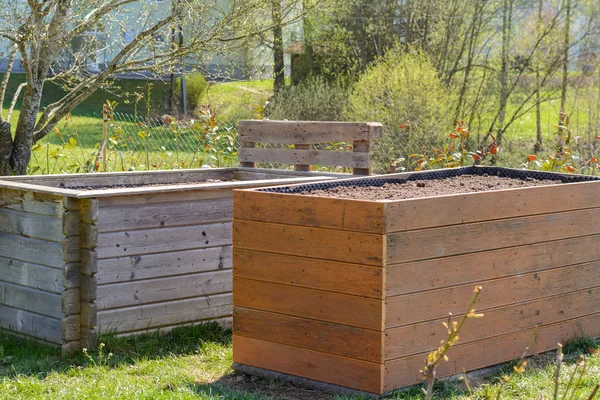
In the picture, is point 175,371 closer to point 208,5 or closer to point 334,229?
point 334,229

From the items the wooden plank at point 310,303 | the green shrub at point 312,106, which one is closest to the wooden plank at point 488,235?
the wooden plank at point 310,303

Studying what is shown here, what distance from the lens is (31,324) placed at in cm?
472

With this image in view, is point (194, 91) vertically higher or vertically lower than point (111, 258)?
higher

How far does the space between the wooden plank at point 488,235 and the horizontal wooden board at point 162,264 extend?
5.45 ft

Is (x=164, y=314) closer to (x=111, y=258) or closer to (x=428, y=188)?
(x=111, y=258)

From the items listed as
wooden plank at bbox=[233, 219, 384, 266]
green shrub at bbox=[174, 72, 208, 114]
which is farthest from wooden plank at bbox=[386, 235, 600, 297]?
green shrub at bbox=[174, 72, 208, 114]

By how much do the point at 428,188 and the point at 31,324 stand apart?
2433mm

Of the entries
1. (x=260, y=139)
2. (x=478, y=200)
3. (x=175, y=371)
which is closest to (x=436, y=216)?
(x=478, y=200)

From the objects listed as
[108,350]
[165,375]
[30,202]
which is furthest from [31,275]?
[165,375]

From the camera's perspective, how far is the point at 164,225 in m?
4.86

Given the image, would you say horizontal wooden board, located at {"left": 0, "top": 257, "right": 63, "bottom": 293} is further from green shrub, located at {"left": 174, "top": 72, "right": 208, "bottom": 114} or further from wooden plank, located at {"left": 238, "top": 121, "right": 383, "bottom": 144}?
green shrub, located at {"left": 174, "top": 72, "right": 208, "bottom": 114}

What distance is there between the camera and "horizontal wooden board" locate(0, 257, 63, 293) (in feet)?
14.9

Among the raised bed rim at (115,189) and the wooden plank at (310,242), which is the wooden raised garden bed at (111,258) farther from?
the wooden plank at (310,242)

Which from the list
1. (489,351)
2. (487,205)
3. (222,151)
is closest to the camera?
(487,205)
